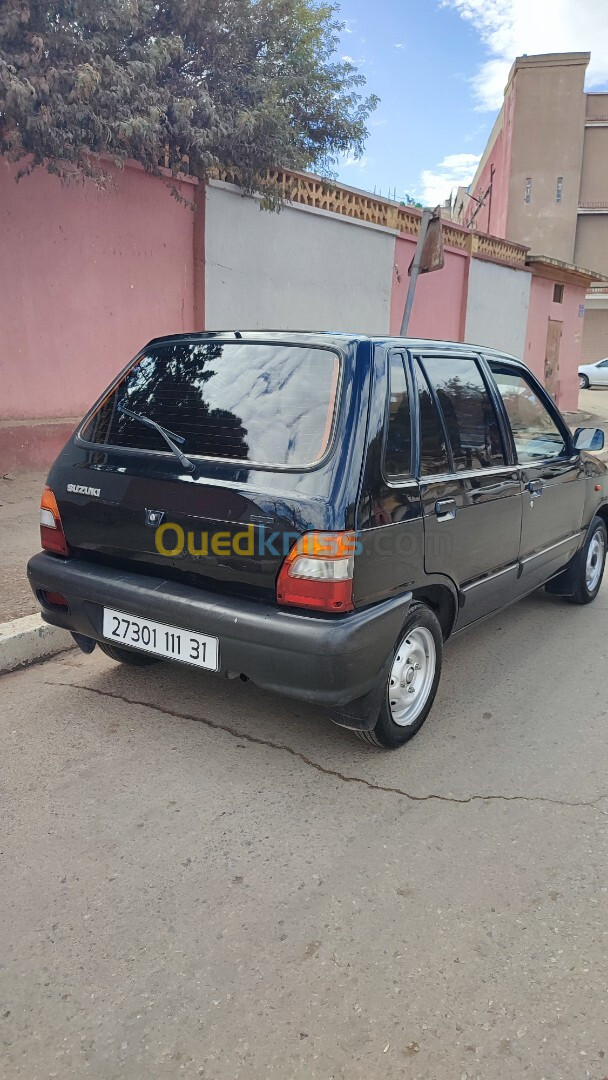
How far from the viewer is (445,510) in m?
Result: 3.12

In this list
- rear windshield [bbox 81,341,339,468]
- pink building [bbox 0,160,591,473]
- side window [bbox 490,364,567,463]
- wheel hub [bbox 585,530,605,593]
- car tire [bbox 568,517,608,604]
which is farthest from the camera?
pink building [bbox 0,160,591,473]

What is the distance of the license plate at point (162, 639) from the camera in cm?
275

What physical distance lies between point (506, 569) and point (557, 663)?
28.5 inches

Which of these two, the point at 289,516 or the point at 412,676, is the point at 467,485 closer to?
the point at 412,676

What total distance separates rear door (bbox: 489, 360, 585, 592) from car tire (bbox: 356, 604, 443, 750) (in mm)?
1039

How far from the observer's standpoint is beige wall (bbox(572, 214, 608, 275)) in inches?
1404

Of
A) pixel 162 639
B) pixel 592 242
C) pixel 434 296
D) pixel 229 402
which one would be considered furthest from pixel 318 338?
pixel 592 242

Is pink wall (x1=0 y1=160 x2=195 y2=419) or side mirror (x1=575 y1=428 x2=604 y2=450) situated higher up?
pink wall (x1=0 y1=160 x2=195 y2=419)

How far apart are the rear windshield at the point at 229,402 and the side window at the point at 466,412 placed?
665mm

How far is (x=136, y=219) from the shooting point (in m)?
7.83

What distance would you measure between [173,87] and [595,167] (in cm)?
3443

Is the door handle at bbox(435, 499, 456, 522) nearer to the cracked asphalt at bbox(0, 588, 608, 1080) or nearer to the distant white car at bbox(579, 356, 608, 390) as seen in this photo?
the cracked asphalt at bbox(0, 588, 608, 1080)

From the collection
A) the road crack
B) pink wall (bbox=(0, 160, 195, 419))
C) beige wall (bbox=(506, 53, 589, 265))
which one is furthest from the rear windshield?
beige wall (bbox=(506, 53, 589, 265))

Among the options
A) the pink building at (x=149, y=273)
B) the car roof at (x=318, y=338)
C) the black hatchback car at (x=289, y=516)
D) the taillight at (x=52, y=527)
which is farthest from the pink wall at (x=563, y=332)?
the taillight at (x=52, y=527)
